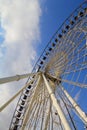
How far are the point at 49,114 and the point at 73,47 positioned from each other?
14.6 feet

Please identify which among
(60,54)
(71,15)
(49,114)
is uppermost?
(71,15)

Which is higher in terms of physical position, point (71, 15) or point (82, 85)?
point (71, 15)

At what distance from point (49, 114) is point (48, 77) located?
8.22 ft

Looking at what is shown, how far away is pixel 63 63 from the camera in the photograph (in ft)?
53.5

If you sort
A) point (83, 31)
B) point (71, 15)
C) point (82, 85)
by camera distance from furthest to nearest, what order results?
point (71, 15), point (83, 31), point (82, 85)

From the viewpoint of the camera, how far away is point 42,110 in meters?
16.7

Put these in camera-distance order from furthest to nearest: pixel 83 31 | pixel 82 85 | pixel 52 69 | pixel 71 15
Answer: pixel 71 15, pixel 52 69, pixel 83 31, pixel 82 85

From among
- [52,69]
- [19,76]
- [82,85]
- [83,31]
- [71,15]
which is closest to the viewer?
[19,76]

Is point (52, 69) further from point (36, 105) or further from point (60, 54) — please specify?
point (36, 105)

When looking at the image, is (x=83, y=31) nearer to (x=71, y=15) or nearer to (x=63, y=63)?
(x=63, y=63)

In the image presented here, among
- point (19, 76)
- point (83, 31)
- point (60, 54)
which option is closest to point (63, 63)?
point (60, 54)

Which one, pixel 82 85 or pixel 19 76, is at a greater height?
pixel 19 76

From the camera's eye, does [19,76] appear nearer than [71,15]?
Yes

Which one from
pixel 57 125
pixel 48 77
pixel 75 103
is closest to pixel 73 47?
pixel 48 77
